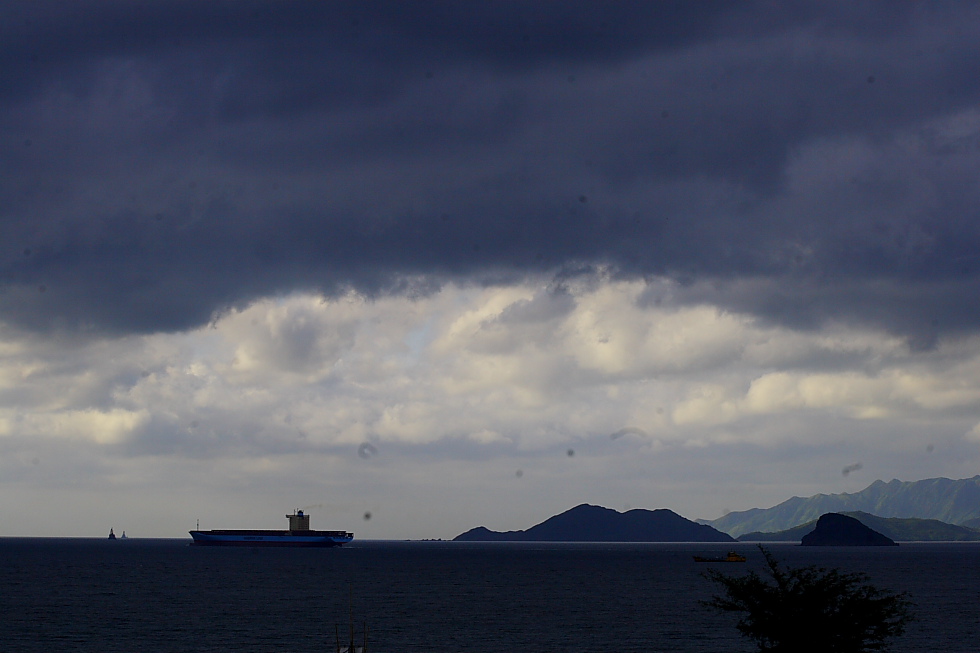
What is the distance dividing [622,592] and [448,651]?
81.8 metres

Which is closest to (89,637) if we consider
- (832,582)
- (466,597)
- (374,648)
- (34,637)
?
(34,637)

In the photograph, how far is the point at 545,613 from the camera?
131 m

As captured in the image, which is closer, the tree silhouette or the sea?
the tree silhouette

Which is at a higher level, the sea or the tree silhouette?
the tree silhouette

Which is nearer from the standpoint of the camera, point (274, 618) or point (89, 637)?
point (89, 637)

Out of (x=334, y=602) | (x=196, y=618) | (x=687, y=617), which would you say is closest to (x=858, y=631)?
(x=687, y=617)

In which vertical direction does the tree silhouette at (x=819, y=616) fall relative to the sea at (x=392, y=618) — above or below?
above

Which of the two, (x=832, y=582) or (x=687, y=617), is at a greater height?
(x=832, y=582)

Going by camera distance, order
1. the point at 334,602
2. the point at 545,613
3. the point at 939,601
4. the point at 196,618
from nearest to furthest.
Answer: the point at 196,618 → the point at 545,613 → the point at 334,602 → the point at 939,601

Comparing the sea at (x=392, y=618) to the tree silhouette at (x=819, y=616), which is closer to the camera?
the tree silhouette at (x=819, y=616)

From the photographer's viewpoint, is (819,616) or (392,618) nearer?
(819,616)

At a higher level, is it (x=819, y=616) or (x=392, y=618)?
(x=819, y=616)

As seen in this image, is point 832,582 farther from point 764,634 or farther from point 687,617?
point 687,617

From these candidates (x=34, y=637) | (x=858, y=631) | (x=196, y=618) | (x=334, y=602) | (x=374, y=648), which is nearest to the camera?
(x=858, y=631)
